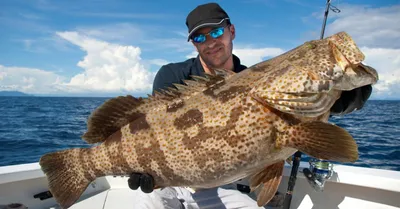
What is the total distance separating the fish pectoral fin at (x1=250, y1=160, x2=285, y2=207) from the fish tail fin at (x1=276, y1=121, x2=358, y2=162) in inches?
14.9

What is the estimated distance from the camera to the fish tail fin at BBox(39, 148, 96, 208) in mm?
3330

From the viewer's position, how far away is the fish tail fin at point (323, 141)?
2.46 metres

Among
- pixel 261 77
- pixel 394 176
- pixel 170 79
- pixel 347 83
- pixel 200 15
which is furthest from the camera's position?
pixel 170 79

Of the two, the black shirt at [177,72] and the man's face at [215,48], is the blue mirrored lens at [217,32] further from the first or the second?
the black shirt at [177,72]

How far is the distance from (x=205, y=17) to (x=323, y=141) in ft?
9.13

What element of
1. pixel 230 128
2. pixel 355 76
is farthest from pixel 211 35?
pixel 355 76

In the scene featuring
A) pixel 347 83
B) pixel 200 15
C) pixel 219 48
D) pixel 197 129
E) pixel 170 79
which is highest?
pixel 200 15

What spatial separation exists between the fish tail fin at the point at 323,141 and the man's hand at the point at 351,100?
0.74 metres

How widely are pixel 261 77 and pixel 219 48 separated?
6.96 feet

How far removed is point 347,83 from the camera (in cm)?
251

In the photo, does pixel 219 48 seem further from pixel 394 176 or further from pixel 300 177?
pixel 394 176

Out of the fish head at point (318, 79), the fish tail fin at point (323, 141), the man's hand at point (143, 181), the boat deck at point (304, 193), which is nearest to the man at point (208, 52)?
the boat deck at point (304, 193)

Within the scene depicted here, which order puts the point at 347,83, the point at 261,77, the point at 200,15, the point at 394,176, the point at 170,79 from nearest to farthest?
the point at 347,83 < the point at 261,77 < the point at 394,176 < the point at 200,15 < the point at 170,79

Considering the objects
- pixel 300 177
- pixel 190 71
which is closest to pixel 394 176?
pixel 300 177
